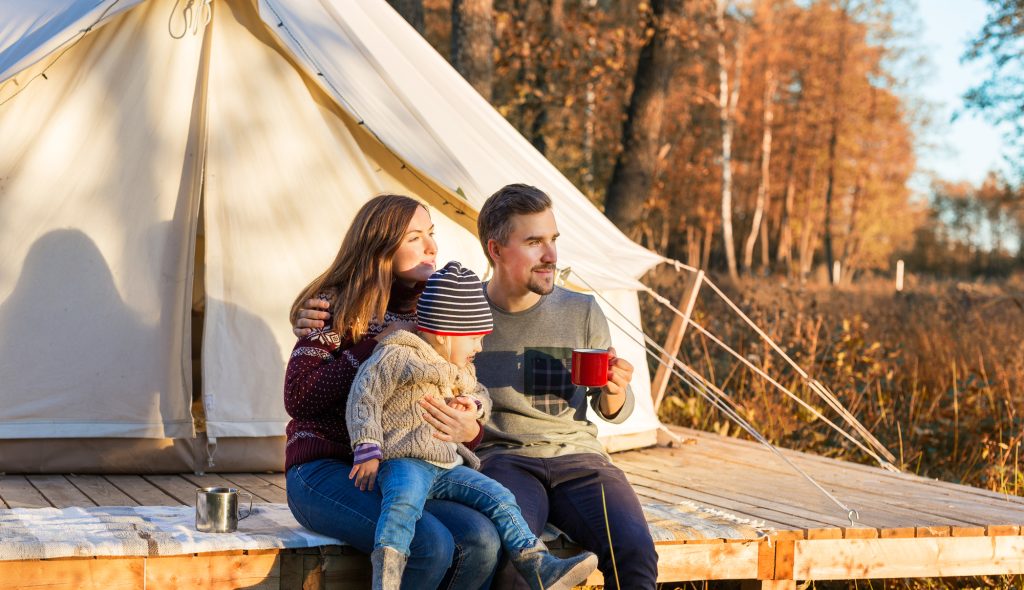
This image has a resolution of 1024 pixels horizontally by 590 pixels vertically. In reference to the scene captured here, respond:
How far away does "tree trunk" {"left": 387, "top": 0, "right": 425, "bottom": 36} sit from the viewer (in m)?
7.61

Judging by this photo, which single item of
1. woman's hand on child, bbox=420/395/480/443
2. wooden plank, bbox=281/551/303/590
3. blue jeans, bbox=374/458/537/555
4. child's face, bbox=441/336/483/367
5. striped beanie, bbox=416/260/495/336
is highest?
striped beanie, bbox=416/260/495/336

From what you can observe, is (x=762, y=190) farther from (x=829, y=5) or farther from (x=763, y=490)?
(x=763, y=490)

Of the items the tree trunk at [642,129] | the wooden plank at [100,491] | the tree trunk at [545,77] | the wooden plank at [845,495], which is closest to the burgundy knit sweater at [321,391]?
the wooden plank at [100,491]

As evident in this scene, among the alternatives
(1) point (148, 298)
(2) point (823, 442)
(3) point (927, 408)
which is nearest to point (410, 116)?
(1) point (148, 298)

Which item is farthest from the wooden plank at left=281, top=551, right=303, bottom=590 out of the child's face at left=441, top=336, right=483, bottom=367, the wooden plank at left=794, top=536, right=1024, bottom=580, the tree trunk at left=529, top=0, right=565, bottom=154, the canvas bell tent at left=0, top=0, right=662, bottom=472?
the tree trunk at left=529, top=0, right=565, bottom=154

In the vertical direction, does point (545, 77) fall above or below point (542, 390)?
above

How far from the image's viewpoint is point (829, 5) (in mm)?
25719

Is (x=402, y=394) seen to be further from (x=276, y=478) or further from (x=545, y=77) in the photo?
(x=545, y=77)

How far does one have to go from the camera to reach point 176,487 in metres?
4.09

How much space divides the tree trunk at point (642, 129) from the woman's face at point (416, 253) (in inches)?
245

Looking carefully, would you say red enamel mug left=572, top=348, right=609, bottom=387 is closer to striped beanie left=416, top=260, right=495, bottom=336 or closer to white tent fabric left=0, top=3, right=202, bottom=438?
striped beanie left=416, top=260, right=495, bottom=336

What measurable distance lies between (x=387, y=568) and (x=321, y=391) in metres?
0.53

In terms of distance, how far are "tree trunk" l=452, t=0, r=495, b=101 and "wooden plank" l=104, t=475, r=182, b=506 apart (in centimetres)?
437

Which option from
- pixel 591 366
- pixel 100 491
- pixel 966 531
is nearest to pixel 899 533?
pixel 966 531
